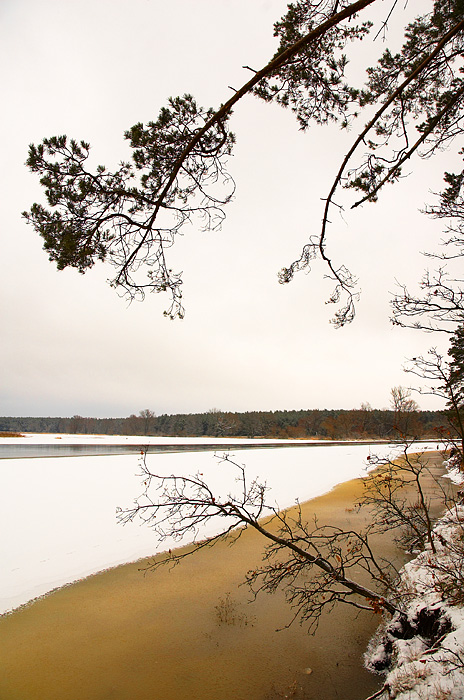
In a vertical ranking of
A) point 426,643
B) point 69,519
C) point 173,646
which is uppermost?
point 426,643

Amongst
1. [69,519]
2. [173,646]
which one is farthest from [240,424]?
[173,646]

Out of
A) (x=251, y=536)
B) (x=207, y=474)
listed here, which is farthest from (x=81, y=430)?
(x=251, y=536)

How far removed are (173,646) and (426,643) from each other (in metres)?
3.09

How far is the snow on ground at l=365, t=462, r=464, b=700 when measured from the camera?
2.97 m

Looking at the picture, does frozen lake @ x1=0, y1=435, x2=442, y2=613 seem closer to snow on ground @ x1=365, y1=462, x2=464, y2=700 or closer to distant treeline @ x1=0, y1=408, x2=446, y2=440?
snow on ground @ x1=365, y1=462, x2=464, y2=700

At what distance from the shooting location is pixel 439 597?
4281 millimetres

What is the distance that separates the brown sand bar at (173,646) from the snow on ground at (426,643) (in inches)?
18.4

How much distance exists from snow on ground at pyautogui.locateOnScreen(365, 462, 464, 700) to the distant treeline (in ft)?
247

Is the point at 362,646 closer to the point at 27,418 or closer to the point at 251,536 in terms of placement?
the point at 251,536

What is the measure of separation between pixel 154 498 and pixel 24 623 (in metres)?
7.15

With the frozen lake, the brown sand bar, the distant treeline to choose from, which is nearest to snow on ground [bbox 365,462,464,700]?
the brown sand bar

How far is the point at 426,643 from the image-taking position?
387 centimetres

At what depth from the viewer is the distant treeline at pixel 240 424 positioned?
84.9 meters

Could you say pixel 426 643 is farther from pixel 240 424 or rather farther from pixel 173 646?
pixel 240 424
